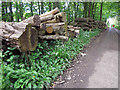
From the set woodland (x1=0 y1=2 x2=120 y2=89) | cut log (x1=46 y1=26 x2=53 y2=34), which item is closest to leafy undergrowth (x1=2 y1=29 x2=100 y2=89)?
woodland (x1=0 y1=2 x2=120 y2=89)

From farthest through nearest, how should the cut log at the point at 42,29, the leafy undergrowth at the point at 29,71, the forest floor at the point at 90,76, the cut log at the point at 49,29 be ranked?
the cut log at the point at 49,29 → the cut log at the point at 42,29 → the forest floor at the point at 90,76 → the leafy undergrowth at the point at 29,71

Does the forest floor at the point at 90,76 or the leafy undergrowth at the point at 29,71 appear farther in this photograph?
the forest floor at the point at 90,76

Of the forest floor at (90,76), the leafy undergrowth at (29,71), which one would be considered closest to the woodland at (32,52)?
the leafy undergrowth at (29,71)

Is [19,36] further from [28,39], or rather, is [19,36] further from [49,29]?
[49,29]

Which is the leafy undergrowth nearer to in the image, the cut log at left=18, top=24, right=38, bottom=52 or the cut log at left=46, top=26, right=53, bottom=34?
the cut log at left=18, top=24, right=38, bottom=52

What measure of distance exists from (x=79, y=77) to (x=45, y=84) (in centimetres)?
127

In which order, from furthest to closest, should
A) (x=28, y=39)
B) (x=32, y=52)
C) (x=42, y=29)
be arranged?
1. (x=42, y=29)
2. (x=32, y=52)
3. (x=28, y=39)

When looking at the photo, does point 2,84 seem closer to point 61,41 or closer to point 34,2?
point 61,41

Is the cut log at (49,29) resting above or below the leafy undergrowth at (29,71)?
above

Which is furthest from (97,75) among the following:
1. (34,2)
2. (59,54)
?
(34,2)

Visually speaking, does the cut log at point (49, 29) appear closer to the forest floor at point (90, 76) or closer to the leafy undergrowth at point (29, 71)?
the leafy undergrowth at point (29, 71)

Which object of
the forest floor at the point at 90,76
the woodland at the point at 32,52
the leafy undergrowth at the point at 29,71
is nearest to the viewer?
the leafy undergrowth at the point at 29,71

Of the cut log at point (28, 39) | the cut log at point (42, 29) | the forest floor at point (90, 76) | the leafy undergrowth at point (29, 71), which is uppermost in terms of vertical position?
the cut log at point (42, 29)

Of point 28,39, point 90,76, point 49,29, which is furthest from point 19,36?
point 90,76
